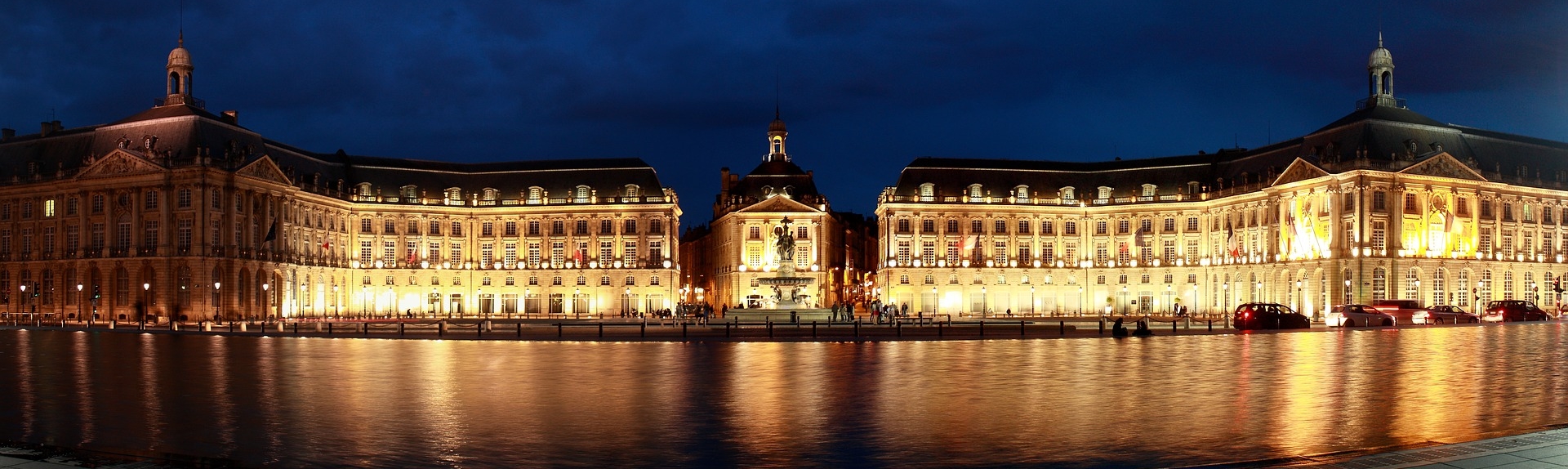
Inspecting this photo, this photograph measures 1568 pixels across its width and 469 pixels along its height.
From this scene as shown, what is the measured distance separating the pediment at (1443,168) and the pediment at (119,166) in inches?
3687

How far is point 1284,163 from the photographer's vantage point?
109062 millimetres

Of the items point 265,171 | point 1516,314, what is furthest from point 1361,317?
point 265,171

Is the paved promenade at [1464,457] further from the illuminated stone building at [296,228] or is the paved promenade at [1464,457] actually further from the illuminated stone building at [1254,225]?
the illuminated stone building at [1254,225]

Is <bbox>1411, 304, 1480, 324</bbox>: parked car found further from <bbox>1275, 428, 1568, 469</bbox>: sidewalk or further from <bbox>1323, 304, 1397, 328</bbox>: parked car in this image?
<bbox>1275, 428, 1568, 469</bbox>: sidewalk

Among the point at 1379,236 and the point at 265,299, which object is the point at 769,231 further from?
Answer: the point at 1379,236

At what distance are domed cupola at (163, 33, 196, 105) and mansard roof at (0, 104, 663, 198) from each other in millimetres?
1324

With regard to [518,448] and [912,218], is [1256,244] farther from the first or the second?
[518,448]

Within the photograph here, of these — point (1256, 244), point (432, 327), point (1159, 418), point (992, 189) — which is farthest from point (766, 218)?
point (1159, 418)

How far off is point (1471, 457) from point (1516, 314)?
72.8 m

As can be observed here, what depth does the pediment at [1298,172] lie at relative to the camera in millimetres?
100000

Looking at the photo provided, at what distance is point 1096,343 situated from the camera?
47.4 metres

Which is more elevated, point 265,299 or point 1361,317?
point 265,299

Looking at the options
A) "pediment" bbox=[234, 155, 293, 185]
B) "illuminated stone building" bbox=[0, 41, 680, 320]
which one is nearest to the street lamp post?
"illuminated stone building" bbox=[0, 41, 680, 320]

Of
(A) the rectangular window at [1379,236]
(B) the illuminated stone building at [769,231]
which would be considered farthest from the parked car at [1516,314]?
(B) the illuminated stone building at [769,231]
